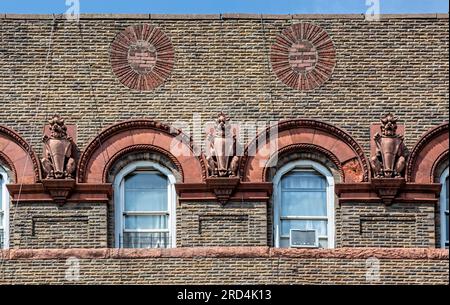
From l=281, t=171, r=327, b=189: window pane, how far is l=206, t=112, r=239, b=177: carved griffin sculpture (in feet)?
3.30

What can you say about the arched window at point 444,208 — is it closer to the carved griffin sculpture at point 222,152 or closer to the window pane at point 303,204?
the window pane at point 303,204

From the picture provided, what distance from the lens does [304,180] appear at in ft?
132

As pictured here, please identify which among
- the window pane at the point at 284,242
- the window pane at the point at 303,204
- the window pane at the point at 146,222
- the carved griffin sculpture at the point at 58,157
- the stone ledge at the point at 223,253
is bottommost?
the stone ledge at the point at 223,253

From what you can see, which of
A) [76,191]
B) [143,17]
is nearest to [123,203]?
[76,191]

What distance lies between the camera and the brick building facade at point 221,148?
129 ft

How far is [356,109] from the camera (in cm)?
4038

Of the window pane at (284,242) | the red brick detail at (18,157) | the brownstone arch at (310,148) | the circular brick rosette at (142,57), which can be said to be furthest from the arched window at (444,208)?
the red brick detail at (18,157)

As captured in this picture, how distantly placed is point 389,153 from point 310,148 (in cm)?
142

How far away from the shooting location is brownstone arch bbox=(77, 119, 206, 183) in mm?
40000

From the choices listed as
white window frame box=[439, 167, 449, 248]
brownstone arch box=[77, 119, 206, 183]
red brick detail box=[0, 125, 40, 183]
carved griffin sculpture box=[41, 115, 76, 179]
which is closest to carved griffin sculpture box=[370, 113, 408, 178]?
white window frame box=[439, 167, 449, 248]

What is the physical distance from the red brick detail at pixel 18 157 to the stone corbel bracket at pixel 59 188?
11.2 inches

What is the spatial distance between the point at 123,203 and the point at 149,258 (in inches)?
52.9

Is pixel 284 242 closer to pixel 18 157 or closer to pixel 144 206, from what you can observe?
pixel 144 206

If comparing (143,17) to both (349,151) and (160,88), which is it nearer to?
(160,88)
